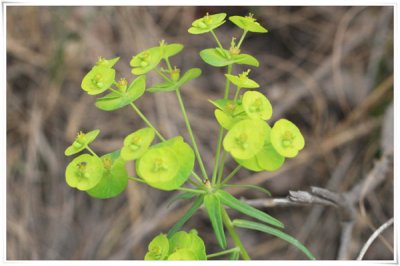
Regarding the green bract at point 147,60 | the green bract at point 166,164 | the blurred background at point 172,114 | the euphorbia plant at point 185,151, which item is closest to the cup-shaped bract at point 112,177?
the euphorbia plant at point 185,151

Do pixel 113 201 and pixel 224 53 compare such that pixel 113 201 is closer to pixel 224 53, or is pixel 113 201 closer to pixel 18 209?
pixel 18 209

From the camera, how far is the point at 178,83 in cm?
125

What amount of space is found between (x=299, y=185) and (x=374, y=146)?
0.42m

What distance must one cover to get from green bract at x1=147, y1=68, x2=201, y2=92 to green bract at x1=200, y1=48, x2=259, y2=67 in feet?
0.12

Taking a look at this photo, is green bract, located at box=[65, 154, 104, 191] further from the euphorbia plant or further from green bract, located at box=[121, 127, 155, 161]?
green bract, located at box=[121, 127, 155, 161]

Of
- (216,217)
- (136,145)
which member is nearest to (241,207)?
(216,217)

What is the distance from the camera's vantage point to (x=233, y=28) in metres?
2.86

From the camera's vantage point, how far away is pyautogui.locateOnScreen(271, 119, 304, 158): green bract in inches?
43.4

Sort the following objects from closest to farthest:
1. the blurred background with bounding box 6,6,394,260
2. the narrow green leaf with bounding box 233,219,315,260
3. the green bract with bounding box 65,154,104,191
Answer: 1. the green bract with bounding box 65,154,104,191
2. the narrow green leaf with bounding box 233,219,315,260
3. the blurred background with bounding box 6,6,394,260

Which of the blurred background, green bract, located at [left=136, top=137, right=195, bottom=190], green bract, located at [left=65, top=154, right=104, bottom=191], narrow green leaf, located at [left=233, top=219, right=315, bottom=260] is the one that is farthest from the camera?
the blurred background

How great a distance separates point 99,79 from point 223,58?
31 centimetres

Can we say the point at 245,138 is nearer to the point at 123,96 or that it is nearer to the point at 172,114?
the point at 123,96

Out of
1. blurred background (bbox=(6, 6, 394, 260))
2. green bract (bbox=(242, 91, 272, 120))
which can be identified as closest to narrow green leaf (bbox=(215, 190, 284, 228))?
green bract (bbox=(242, 91, 272, 120))

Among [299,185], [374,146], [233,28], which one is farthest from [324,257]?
[233,28]
